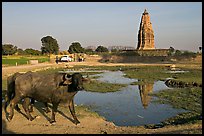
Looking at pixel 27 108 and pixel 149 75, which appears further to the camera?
pixel 149 75

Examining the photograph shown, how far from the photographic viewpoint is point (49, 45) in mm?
116438

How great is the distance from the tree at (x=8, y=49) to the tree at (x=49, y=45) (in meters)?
12.7

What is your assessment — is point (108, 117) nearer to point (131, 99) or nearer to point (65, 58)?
point (131, 99)

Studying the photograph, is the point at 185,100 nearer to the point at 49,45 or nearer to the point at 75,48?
the point at 49,45

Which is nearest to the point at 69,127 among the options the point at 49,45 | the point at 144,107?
the point at 144,107

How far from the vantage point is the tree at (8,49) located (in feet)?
334

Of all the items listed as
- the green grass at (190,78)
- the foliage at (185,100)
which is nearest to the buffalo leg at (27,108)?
the foliage at (185,100)

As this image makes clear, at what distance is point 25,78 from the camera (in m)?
11.3

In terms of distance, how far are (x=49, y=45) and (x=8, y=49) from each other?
738 inches

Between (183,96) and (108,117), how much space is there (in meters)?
7.27

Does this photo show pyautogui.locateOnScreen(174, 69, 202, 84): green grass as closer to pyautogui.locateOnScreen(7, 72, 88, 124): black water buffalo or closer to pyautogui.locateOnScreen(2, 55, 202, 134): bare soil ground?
pyautogui.locateOnScreen(2, 55, 202, 134): bare soil ground

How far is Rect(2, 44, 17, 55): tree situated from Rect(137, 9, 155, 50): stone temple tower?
169 feet

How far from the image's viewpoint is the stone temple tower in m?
89.6

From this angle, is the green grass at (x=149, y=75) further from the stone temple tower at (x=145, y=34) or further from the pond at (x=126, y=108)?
the stone temple tower at (x=145, y=34)
